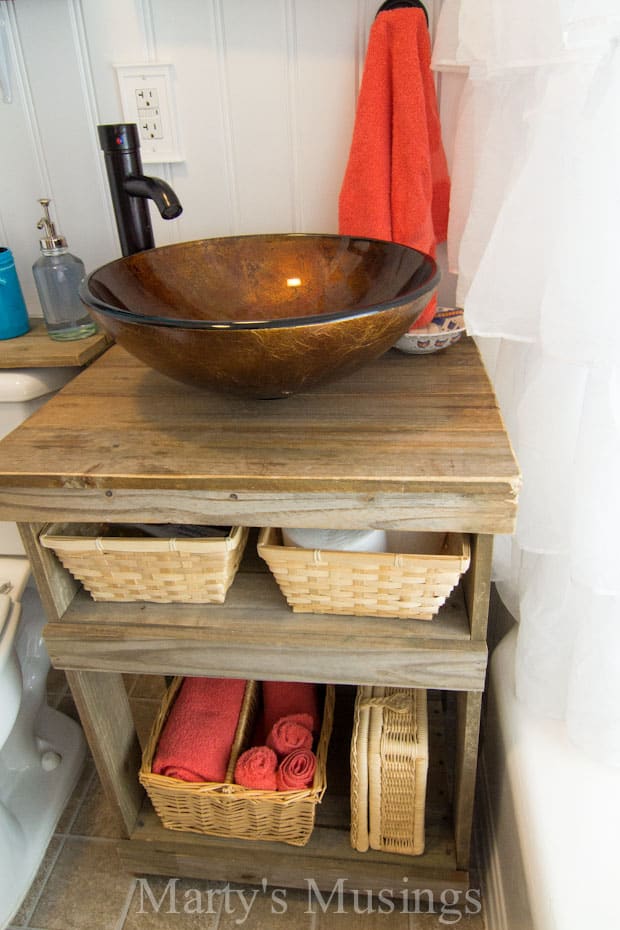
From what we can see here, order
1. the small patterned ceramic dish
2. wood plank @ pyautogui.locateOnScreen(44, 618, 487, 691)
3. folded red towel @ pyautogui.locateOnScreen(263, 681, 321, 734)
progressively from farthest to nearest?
1. folded red towel @ pyautogui.locateOnScreen(263, 681, 321, 734)
2. the small patterned ceramic dish
3. wood plank @ pyautogui.locateOnScreen(44, 618, 487, 691)

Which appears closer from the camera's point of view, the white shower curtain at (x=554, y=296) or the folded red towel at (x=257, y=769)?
the white shower curtain at (x=554, y=296)

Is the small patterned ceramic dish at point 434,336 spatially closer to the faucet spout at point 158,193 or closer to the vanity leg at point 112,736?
the faucet spout at point 158,193

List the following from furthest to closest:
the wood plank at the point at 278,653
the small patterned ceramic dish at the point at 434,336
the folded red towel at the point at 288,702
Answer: the folded red towel at the point at 288,702, the small patterned ceramic dish at the point at 434,336, the wood plank at the point at 278,653

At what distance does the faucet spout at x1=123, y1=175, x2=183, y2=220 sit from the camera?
94 centimetres

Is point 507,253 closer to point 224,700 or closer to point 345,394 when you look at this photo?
point 345,394

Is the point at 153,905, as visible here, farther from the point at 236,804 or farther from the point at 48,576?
the point at 48,576

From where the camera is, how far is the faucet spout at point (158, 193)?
0.94 m

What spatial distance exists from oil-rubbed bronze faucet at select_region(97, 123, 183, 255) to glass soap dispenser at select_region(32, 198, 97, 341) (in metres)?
0.13

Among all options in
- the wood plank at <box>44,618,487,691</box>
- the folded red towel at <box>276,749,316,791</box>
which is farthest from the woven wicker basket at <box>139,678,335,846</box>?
the wood plank at <box>44,618,487,691</box>

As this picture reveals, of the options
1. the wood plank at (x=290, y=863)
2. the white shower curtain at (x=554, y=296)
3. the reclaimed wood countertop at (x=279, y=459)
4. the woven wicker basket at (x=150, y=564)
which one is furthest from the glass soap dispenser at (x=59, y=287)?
the wood plank at (x=290, y=863)

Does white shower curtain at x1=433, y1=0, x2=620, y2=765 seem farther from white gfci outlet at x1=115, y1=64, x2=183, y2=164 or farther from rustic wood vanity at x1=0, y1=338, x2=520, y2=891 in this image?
white gfci outlet at x1=115, y1=64, x2=183, y2=164

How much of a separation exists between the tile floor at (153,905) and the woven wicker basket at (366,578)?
589 millimetres

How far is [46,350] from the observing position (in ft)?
3.84

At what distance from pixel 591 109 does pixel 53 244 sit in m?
0.81
